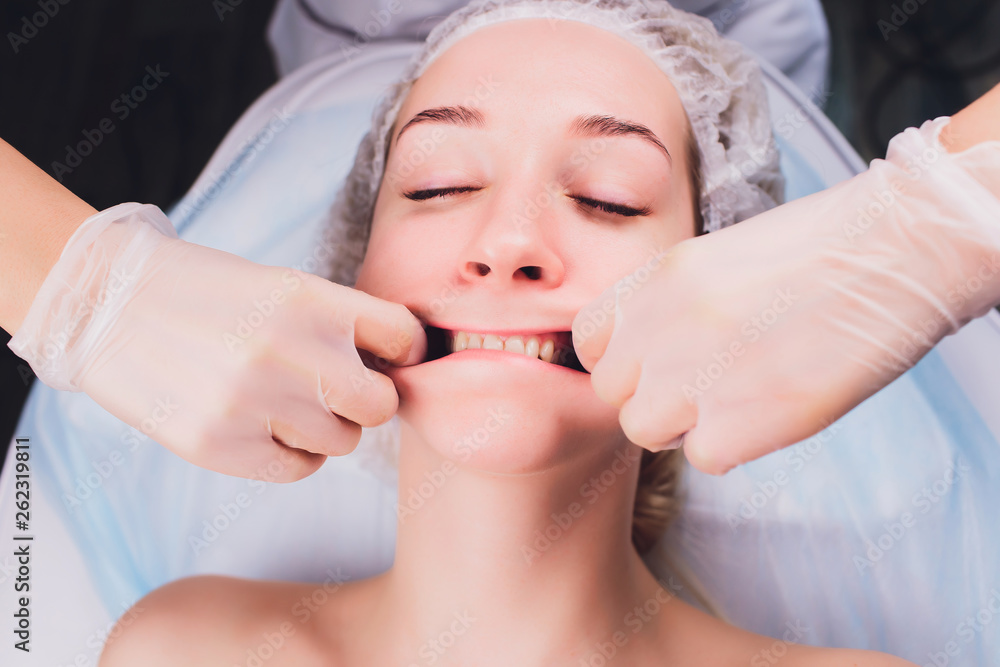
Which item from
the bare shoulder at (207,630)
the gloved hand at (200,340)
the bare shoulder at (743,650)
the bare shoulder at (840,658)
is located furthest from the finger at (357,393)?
the bare shoulder at (840,658)

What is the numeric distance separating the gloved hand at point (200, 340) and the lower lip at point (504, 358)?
0.08 metres

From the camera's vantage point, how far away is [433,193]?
117cm

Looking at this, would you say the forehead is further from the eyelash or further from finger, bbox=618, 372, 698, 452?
finger, bbox=618, 372, 698, 452

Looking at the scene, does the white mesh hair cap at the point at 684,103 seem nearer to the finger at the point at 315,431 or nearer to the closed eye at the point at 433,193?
the closed eye at the point at 433,193

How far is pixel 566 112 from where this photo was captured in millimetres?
1082

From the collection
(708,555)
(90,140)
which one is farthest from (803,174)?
(90,140)

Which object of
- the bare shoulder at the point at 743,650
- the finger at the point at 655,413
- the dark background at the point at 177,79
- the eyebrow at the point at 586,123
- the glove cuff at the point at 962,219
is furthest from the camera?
the dark background at the point at 177,79

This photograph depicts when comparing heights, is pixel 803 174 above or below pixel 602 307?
below

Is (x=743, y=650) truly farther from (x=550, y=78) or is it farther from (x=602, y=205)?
(x=550, y=78)

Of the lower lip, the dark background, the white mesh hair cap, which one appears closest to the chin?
A: the lower lip

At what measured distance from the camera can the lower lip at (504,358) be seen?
0.97 metres

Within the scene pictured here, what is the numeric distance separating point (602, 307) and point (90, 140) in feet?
4.94

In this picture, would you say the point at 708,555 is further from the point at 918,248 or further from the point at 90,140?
the point at 90,140

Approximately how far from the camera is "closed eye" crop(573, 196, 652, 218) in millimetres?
1093
